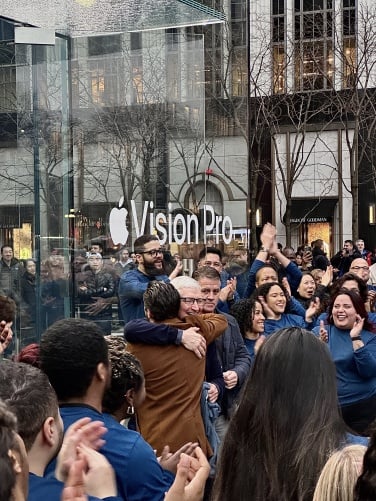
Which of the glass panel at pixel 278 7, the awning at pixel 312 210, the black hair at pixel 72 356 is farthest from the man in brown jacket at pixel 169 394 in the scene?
the awning at pixel 312 210

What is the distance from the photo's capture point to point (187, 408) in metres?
4.77

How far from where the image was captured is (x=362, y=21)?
84.9 ft

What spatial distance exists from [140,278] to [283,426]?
512cm

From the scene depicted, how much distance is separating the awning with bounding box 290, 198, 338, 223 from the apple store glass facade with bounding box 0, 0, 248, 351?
2198cm

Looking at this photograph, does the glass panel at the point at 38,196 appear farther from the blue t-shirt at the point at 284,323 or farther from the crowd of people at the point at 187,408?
the crowd of people at the point at 187,408

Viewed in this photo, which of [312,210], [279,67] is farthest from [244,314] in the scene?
[312,210]

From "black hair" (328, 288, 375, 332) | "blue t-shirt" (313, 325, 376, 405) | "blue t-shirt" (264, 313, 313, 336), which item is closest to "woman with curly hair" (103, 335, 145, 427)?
"blue t-shirt" (313, 325, 376, 405)

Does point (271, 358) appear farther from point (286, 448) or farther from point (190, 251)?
point (190, 251)

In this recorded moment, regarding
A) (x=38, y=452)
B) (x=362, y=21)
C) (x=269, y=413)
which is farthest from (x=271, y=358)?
(x=362, y=21)

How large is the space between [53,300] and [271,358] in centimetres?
629

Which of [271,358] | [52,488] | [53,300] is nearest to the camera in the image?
[52,488]

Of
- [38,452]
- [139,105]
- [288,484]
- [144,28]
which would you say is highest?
[144,28]

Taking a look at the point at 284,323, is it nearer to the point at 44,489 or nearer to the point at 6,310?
the point at 6,310

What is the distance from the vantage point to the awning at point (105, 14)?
877 centimetres
